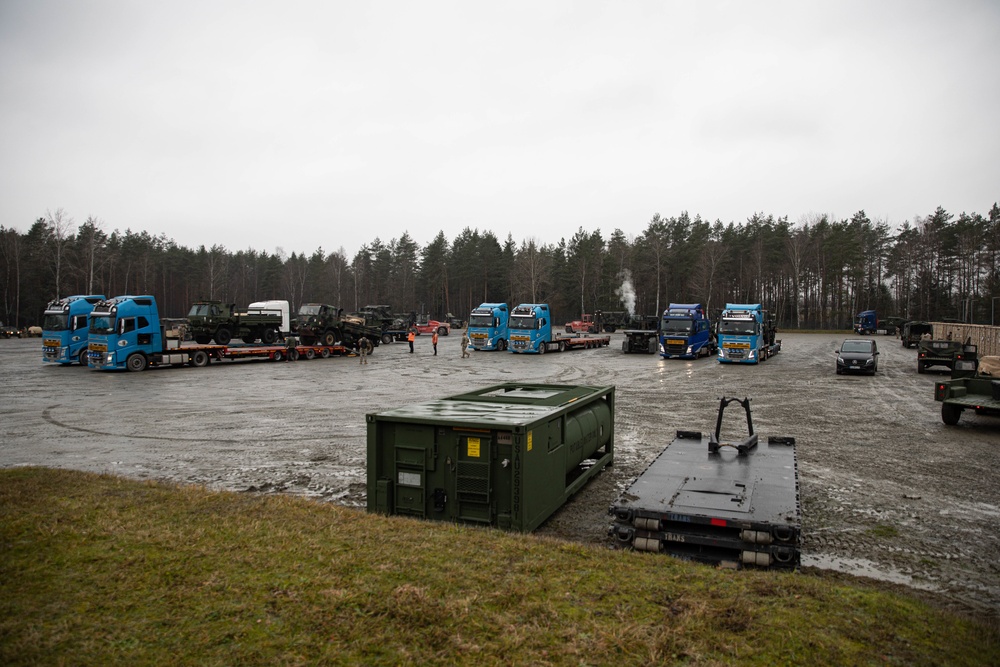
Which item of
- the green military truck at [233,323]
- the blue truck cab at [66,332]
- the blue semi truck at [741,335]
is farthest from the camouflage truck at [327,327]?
the blue semi truck at [741,335]

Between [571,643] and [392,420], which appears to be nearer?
[571,643]

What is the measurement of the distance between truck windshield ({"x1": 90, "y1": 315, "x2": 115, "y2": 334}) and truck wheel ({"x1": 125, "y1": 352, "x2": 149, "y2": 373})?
4.65ft

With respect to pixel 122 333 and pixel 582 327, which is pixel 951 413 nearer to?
pixel 122 333

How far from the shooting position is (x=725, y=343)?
102 ft

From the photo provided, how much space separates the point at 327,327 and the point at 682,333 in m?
→ 21.5

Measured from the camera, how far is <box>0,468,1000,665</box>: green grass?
12.3 ft

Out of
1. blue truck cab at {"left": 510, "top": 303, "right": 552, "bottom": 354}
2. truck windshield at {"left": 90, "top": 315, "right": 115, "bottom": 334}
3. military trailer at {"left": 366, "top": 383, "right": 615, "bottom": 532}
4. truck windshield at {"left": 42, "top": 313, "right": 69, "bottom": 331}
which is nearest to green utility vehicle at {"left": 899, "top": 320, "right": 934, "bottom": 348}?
blue truck cab at {"left": 510, "top": 303, "right": 552, "bottom": 354}

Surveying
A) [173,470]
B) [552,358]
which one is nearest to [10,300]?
[552,358]

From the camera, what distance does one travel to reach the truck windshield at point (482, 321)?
39.6m

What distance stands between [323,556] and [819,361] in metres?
33.0

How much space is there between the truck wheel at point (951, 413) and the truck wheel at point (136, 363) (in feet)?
94.8

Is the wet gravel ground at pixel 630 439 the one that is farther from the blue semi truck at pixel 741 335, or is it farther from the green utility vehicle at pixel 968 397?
the blue semi truck at pixel 741 335

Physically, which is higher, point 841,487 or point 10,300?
point 10,300

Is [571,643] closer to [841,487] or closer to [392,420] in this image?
[392,420]
